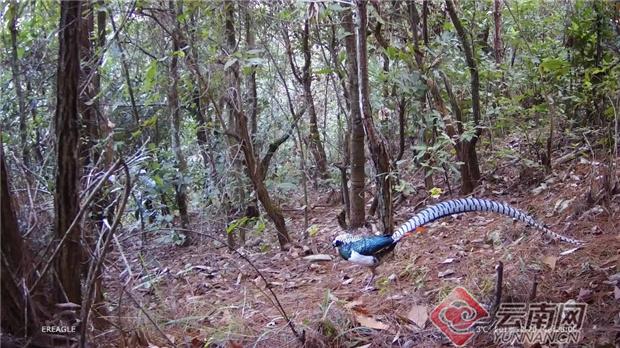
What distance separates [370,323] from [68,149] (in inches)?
62.4

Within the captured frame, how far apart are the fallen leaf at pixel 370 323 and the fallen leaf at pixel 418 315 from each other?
0.46 ft

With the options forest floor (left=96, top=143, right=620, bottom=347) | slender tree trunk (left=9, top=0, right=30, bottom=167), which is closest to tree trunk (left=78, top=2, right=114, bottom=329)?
forest floor (left=96, top=143, right=620, bottom=347)

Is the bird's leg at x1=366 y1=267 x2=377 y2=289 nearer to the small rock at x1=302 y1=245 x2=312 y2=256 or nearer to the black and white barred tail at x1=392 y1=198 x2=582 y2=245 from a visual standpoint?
the black and white barred tail at x1=392 y1=198 x2=582 y2=245

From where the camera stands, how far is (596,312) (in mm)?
2414

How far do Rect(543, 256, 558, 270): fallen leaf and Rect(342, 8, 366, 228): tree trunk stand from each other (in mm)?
1767

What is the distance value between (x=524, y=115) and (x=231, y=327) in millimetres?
3531

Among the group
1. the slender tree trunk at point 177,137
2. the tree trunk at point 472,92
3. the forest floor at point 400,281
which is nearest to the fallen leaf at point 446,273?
the forest floor at point 400,281

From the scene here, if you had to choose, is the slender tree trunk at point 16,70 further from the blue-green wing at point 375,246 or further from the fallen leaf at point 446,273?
the fallen leaf at point 446,273

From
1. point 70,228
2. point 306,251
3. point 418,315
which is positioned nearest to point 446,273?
point 418,315

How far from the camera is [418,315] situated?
2820mm

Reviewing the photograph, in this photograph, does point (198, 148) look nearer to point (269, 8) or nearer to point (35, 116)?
point (269, 8)

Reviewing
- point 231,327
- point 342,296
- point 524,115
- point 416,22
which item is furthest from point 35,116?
point 524,115

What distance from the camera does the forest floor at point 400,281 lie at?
8.64ft

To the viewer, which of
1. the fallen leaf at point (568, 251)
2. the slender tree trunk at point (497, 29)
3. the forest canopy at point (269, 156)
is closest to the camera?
the forest canopy at point (269, 156)
